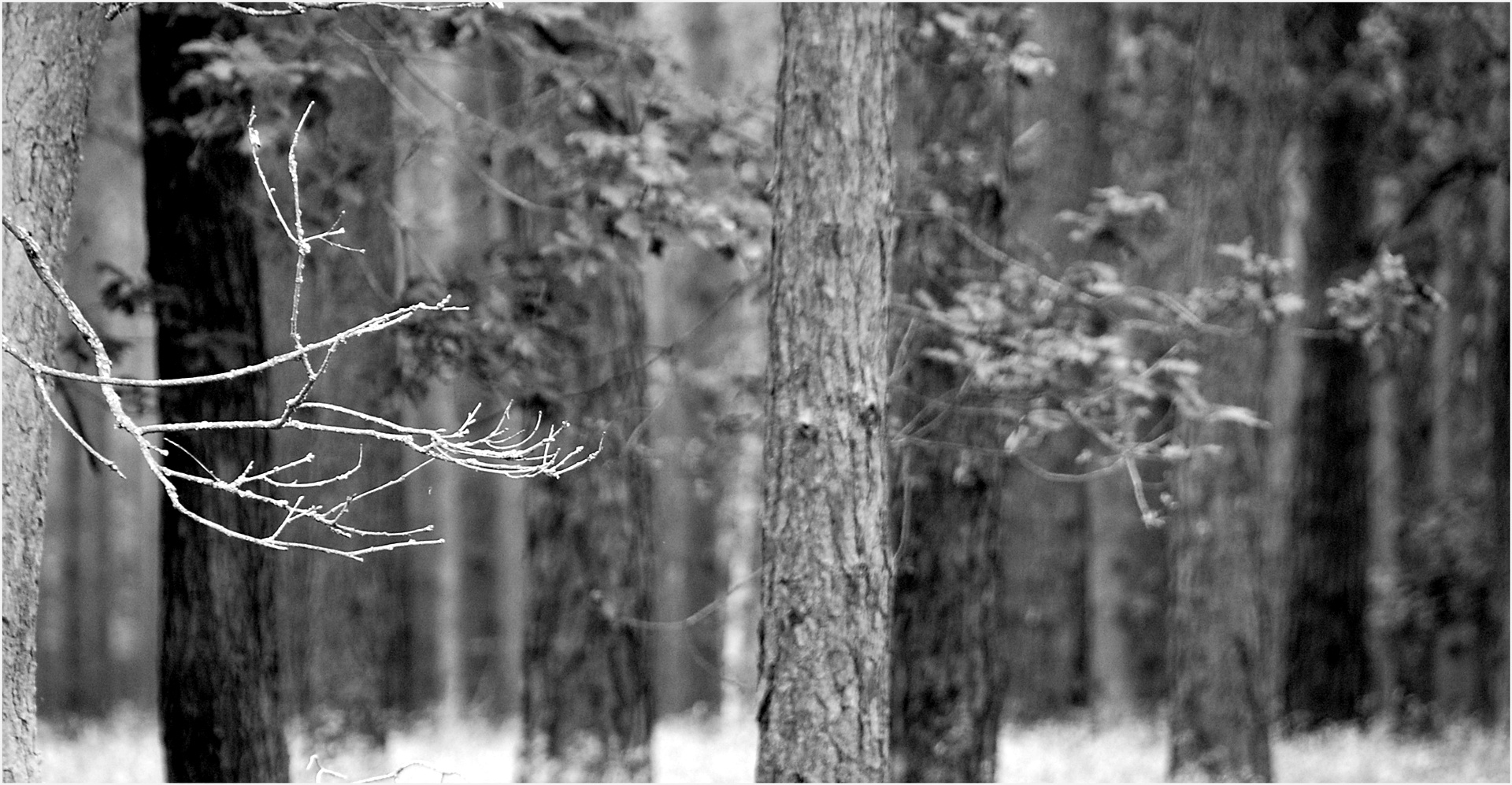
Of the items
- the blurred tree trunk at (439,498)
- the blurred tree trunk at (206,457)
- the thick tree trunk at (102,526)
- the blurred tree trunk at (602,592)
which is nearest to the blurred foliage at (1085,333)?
the blurred tree trunk at (602,592)

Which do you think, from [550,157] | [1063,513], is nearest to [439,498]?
[1063,513]

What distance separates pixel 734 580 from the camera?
89.4 feet

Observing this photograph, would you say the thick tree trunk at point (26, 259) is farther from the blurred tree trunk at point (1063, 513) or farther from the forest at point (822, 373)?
the blurred tree trunk at point (1063, 513)

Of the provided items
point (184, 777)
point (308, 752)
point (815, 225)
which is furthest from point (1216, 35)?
point (308, 752)

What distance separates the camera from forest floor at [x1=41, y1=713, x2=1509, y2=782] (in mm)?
11633

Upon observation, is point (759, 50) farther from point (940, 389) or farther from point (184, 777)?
point (184, 777)

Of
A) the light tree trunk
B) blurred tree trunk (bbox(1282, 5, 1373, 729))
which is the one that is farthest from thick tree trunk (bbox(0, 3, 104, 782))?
blurred tree trunk (bbox(1282, 5, 1373, 729))

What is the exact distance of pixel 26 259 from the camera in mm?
5875

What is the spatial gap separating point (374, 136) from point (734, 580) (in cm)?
1677

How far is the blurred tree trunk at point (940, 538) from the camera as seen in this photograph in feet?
28.5

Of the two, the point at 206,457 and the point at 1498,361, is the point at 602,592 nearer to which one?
the point at 206,457

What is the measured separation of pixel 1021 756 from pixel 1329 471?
16.3ft

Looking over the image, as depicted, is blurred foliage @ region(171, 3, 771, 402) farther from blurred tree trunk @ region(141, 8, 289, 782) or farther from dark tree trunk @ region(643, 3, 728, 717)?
dark tree trunk @ region(643, 3, 728, 717)

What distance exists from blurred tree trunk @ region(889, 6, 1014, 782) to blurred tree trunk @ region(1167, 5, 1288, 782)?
2.44 meters
